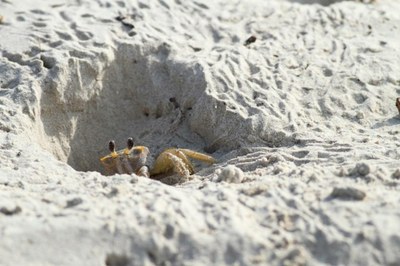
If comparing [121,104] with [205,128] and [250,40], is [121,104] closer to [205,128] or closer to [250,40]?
[205,128]

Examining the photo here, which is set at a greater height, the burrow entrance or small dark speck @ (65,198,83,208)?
small dark speck @ (65,198,83,208)

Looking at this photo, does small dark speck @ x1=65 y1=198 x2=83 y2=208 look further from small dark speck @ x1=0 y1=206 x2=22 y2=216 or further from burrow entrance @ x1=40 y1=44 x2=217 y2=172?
burrow entrance @ x1=40 y1=44 x2=217 y2=172

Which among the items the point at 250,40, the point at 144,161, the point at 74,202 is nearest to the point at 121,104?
the point at 144,161

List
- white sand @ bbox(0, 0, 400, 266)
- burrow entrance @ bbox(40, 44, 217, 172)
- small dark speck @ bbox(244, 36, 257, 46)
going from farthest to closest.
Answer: small dark speck @ bbox(244, 36, 257, 46), burrow entrance @ bbox(40, 44, 217, 172), white sand @ bbox(0, 0, 400, 266)

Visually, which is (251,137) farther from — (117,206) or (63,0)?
(63,0)

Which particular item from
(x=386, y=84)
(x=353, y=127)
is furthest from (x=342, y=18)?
(x=353, y=127)

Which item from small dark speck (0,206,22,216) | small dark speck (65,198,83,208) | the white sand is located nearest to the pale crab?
the white sand

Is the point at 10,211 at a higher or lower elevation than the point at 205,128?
higher

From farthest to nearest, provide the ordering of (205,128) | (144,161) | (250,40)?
(250,40) < (205,128) < (144,161)
